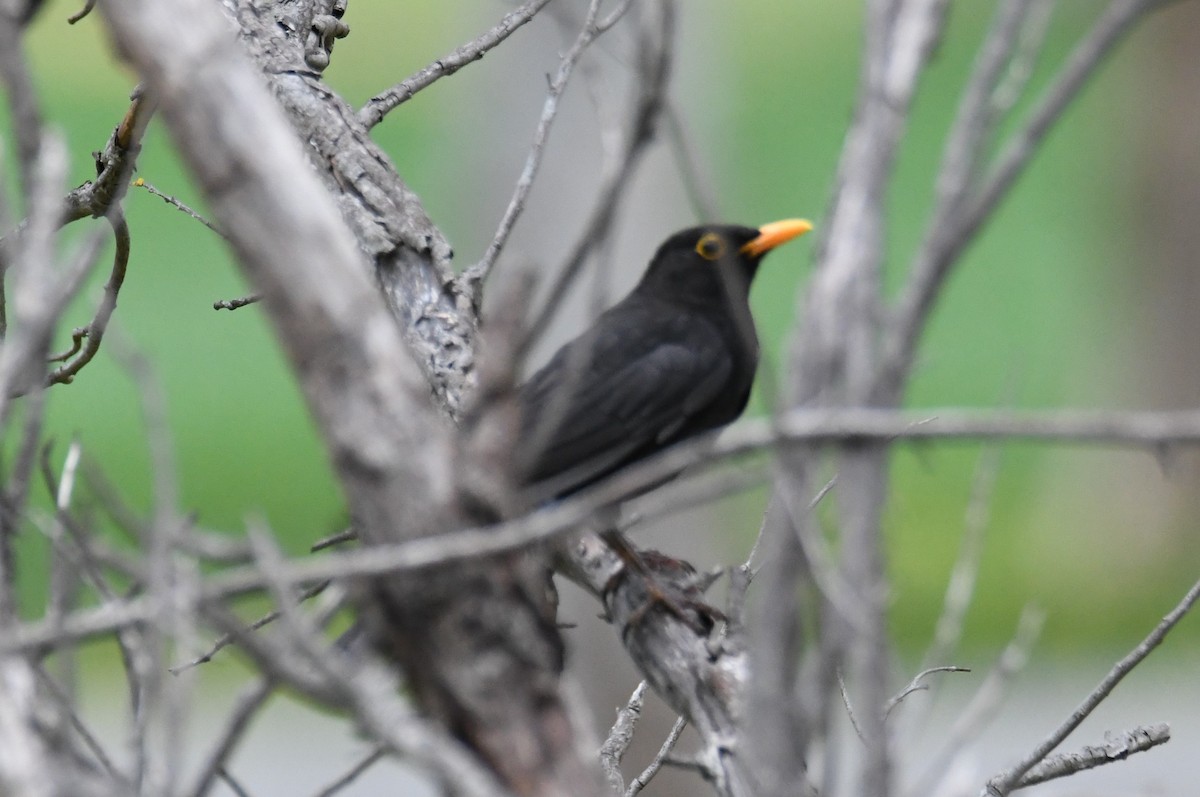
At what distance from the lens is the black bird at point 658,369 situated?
416 cm

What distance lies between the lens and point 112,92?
22766 millimetres

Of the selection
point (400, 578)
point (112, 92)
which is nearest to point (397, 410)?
point (400, 578)

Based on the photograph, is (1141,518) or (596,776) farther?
(1141,518)

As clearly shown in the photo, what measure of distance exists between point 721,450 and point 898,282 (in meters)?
15.2

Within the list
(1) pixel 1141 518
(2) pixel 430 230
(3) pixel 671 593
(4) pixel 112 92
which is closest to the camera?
(3) pixel 671 593

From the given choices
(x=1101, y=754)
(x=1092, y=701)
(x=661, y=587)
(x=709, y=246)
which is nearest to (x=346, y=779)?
(x=661, y=587)

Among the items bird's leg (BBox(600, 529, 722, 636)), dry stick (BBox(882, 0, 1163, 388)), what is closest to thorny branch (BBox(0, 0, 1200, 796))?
dry stick (BBox(882, 0, 1163, 388))

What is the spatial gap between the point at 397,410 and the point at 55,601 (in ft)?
1.85

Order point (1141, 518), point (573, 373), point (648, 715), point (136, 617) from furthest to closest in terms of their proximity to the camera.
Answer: point (1141, 518) < point (648, 715) < point (573, 373) < point (136, 617)

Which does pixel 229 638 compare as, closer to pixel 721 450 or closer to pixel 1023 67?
pixel 721 450

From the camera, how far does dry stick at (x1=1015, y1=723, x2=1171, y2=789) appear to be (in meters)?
2.92

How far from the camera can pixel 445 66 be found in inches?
158

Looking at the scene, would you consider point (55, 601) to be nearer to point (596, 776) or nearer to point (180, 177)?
point (596, 776)

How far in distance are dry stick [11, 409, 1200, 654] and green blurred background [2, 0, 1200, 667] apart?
5.37 metres
